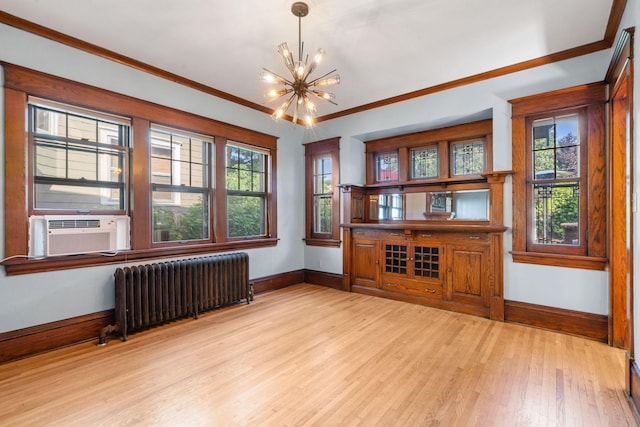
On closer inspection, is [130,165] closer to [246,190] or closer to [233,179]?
[233,179]

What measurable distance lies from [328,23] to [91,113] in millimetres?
2655

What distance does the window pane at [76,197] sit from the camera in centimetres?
299

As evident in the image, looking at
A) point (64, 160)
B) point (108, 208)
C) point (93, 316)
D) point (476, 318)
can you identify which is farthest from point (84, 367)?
point (476, 318)

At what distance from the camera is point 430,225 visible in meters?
4.27

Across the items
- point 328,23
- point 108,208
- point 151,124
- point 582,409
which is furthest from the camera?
point 151,124

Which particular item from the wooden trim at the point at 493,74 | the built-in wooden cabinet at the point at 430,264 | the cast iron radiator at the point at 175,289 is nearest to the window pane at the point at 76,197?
the cast iron radiator at the point at 175,289

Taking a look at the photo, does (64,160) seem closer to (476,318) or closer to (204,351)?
(204,351)

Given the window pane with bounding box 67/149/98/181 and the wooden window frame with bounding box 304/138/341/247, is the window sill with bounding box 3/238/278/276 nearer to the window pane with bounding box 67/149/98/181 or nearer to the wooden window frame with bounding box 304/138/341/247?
the window pane with bounding box 67/149/98/181

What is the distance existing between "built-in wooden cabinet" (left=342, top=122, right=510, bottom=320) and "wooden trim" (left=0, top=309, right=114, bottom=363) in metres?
3.43

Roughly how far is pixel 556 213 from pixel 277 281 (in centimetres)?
407

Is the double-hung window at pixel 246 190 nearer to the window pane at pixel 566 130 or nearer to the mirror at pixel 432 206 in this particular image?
the mirror at pixel 432 206

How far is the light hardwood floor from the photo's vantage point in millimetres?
1977

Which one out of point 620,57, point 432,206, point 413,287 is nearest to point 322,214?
point 432,206

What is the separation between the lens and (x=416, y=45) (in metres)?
3.19
